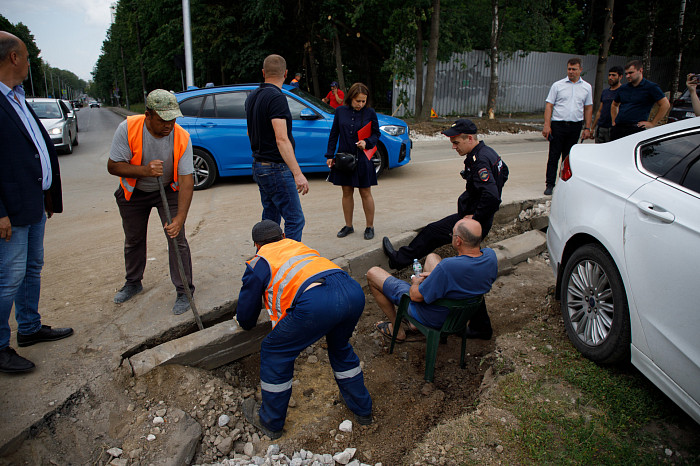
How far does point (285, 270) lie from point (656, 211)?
6.98 ft

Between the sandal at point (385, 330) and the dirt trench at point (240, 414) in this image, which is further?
the sandal at point (385, 330)

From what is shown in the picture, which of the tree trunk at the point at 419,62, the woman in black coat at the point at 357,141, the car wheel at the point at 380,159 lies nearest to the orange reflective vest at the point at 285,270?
the woman in black coat at the point at 357,141

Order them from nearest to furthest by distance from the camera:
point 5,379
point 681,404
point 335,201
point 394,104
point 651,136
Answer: point 681,404
point 5,379
point 651,136
point 335,201
point 394,104

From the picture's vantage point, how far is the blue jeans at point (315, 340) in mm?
2661

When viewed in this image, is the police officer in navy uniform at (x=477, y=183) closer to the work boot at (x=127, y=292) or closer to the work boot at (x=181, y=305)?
the work boot at (x=181, y=305)

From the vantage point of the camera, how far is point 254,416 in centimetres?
304

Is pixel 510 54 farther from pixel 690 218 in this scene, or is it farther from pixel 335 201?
pixel 690 218

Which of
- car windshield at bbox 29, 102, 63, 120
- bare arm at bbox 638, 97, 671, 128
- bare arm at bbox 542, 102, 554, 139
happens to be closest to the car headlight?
bare arm at bbox 542, 102, 554, 139

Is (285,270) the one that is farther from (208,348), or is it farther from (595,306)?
(595,306)

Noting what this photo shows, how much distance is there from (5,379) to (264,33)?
19116 mm

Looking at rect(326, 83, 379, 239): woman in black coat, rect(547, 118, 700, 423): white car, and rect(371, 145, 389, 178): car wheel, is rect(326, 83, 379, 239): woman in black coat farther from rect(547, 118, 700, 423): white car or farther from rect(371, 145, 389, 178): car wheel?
rect(371, 145, 389, 178): car wheel

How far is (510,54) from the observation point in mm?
19672

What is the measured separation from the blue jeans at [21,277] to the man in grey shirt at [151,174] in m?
0.66

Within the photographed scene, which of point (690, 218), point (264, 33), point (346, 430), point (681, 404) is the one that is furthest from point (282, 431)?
point (264, 33)
